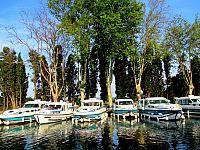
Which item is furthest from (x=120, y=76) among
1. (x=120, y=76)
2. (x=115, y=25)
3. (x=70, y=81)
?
(x=115, y=25)

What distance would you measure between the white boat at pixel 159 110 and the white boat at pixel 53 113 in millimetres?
11156

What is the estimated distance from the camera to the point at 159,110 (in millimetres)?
38469

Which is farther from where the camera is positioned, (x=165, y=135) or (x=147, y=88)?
(x=147, y=88)

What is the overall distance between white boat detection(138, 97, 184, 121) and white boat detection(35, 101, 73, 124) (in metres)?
11.2

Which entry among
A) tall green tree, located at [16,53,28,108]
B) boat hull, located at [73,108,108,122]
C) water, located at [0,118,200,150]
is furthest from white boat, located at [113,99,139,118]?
tall green tree, located at [16,53,28,108]

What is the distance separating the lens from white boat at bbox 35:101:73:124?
38.5 metres

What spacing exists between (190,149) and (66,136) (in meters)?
11.9

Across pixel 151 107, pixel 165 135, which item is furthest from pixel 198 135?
pixel 151 107

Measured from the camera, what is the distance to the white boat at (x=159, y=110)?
36812 mm

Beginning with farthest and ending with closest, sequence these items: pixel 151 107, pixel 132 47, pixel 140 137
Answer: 1. pixel 132 47
2. pixel 151 107
3. pixel 140 137

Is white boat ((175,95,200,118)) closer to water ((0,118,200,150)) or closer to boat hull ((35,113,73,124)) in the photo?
water ((0,118,200,150))

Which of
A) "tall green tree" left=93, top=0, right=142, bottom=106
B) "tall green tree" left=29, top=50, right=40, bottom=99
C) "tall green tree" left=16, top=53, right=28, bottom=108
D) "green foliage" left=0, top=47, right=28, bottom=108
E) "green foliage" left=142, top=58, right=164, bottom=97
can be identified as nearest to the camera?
"tall green tree" left=93, top=0, right=142, bottom=106

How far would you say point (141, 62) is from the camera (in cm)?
5556

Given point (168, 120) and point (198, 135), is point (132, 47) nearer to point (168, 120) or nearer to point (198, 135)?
point (168, 120)
